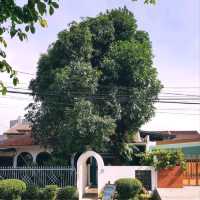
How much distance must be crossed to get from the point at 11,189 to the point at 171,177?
330 inches

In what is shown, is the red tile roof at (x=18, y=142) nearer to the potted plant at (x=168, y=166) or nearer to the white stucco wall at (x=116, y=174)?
the white stucco wall at (x=116, y=174)

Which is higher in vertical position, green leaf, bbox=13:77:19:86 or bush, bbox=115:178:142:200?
green leaf, bbox=13:77:19:86

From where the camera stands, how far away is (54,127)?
2780 centimetres

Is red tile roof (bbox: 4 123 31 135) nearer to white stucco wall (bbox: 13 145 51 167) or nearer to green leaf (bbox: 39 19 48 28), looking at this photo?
white stucco wall (bbox: 13 145 51 167)

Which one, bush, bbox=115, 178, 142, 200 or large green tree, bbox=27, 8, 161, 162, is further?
large green tree, bbox=27, 8, 161, 162

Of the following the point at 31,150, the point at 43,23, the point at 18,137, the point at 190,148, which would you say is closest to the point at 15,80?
the point at 43,23

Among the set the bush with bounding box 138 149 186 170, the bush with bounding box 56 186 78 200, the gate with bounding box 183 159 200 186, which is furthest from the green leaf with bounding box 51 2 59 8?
the gate with bounding box 183 159 200 186

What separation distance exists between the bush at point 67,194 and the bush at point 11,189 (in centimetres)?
180

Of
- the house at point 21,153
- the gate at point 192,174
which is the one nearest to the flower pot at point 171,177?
the gate at point 192,174

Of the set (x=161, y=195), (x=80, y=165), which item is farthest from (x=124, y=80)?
(x=161, y=195)

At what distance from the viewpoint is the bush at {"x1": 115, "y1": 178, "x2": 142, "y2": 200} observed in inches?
923

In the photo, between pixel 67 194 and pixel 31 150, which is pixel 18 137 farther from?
pixel 67 194

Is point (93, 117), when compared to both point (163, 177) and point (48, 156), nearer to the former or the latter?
point (163, 177)

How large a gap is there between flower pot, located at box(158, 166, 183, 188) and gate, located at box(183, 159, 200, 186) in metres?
1.29
